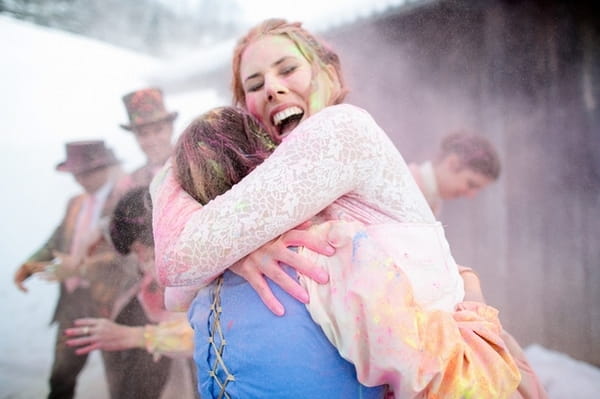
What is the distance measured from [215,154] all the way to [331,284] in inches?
13.3

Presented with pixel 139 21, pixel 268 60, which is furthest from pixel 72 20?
pixel 268 60

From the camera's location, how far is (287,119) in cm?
95

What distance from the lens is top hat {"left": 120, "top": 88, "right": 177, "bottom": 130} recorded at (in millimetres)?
1363

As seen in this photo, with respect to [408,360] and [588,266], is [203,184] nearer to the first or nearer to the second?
[408,360]

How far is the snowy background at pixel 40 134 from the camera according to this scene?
4.64 ft

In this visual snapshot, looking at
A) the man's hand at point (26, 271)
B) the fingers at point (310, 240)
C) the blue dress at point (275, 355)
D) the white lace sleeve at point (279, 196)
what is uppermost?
the white lace sleeve at point (279, 196)

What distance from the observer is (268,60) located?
964 mm

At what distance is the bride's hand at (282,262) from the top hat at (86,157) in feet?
3.18

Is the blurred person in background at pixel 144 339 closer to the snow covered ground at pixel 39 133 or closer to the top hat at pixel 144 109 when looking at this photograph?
the snow covered ground at pixel 39 133

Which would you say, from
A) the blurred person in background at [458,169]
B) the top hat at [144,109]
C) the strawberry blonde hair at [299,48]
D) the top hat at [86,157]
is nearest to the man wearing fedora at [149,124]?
the top hat at [144,109]

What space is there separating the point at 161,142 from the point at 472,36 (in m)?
1.05

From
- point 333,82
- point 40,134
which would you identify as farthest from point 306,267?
point 40,134

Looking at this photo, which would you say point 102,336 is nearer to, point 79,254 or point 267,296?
point 79,254

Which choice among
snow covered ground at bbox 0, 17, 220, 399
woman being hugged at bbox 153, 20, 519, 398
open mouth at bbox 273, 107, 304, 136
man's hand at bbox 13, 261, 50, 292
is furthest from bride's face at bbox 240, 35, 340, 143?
man's hand at bbox 13, 261, 50, 292
